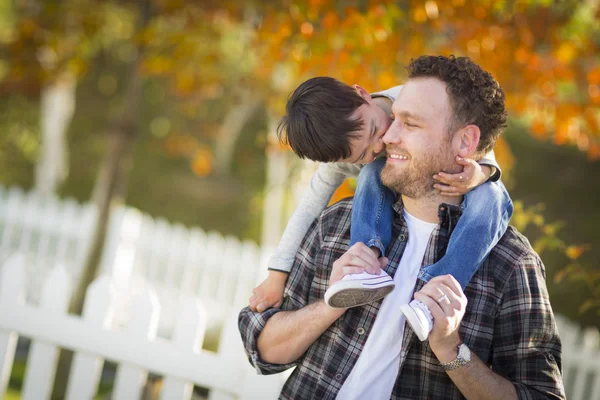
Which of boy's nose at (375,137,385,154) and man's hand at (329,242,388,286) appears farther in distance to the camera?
boy's nose at (375,137,385,154)

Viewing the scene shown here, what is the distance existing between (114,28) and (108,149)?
6257mm

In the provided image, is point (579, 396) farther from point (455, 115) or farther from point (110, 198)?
point (110, 198)

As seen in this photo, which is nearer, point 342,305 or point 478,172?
point 342,305

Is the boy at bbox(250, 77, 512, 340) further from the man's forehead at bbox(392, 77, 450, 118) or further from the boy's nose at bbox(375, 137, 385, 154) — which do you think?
the man's forehead at bbox(392, 77, 450, 118)

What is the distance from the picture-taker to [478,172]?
6.60ft

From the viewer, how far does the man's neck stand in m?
2.08

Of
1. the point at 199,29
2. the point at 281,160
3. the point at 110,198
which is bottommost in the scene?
the point at 110,198

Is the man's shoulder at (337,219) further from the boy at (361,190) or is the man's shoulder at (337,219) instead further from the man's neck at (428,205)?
the man's neck at (428,205)

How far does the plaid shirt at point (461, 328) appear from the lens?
187 cm

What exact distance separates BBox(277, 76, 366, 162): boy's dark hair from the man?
0.22 meters

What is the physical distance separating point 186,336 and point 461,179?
4.68 ft

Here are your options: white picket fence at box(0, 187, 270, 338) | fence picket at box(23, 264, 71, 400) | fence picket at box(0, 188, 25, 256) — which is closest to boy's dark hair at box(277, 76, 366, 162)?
fence picket at box(23, 264, 71, 400)

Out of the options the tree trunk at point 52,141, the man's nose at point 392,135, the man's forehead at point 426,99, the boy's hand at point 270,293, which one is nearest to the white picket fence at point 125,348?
the boy's hand at point 270,293

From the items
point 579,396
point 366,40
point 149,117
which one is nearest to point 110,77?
point 149,117
